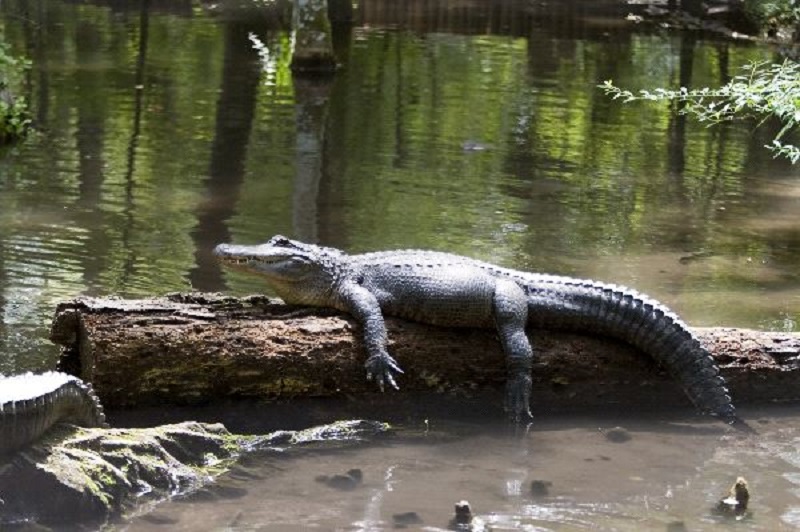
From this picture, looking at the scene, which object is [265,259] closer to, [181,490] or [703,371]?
[181,490]

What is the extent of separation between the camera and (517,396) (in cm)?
735

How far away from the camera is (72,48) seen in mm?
26094

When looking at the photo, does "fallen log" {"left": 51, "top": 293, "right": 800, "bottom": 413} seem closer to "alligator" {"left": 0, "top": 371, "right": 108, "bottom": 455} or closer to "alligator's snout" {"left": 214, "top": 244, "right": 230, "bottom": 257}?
"alligator's snout" {"left": 214, "top": 244, "right": 230, "bottom": 257}

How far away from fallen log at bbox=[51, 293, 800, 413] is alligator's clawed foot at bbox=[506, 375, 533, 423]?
103 millimetres

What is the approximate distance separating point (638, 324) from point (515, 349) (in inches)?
29.8

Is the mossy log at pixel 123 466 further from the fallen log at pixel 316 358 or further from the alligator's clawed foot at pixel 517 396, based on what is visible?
the alligator's clawed foot at pixel 517 396

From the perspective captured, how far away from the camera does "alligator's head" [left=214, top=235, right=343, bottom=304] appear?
751cm

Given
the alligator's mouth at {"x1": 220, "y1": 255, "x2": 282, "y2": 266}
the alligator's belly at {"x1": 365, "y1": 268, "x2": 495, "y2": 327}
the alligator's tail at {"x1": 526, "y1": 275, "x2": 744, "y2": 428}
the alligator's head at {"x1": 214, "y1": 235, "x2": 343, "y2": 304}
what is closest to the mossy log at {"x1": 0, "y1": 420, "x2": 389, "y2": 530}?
the alligator's belly at {"x1": 365, "y1": 268, "x2": 495, "y2": 327}

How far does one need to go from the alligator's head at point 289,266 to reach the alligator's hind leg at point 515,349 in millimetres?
979

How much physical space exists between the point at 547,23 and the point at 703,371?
96.1 ft

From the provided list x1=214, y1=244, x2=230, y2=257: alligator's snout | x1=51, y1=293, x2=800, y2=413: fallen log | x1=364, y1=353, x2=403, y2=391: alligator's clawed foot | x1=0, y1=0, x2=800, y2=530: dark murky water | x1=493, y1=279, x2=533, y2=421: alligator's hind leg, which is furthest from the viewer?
x1=214, y1=244, x2=230, y2=257: alligator's snout

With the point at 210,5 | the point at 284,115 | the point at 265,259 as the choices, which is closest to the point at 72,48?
the point at 284,115

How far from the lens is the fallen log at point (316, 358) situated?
6840 millimetres

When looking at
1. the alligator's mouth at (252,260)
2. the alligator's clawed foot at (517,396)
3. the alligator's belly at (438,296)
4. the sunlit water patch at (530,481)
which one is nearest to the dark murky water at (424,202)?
the sunlit water patch at (530,481)
